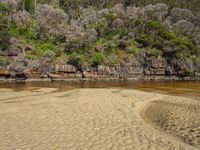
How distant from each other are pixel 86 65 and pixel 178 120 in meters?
50.6

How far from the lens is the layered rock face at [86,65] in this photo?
210 feet

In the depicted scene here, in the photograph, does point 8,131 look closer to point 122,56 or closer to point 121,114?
point 121,114

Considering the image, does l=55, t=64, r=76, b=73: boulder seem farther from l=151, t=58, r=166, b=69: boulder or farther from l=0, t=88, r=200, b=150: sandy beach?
l=0, t=88, r=200, b=150: sandy beach

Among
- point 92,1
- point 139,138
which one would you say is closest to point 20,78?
point 139,138

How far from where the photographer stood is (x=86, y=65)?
6812 cm

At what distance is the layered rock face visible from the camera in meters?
64.0

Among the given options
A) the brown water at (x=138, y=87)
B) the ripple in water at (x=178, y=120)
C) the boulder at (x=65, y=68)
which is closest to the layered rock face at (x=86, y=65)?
the boulder at (x=65, y=68)

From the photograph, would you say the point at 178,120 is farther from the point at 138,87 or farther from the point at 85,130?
the point at 138,87

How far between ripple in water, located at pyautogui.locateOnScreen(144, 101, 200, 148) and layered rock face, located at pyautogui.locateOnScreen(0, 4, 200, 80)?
42744 mm

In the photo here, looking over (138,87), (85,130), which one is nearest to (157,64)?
(138,87)

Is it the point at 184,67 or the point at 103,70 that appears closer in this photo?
the point at 103,70

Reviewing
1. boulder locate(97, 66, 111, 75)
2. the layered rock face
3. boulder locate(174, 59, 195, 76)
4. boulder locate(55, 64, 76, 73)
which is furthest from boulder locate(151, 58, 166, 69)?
boulder locate(55, 64, 76, 73)

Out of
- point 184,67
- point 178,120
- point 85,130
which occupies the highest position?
point 184,67

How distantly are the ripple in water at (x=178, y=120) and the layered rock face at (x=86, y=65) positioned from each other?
42.7 metres
